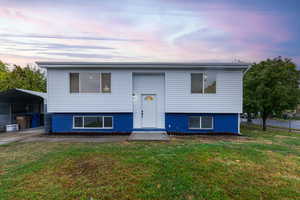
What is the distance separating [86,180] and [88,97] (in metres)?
6.01

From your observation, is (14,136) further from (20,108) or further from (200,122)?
(200,122)

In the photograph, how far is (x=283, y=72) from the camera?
35.7 feet

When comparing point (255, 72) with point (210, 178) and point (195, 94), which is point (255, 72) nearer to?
point (195, 94)

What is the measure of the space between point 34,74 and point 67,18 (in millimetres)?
16872

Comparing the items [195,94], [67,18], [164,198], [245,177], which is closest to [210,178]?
[245,177]

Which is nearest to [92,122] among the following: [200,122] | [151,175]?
[151,175]

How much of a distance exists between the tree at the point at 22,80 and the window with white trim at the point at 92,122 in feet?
57.2

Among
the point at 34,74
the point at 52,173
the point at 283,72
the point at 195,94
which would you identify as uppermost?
the point at 34,74

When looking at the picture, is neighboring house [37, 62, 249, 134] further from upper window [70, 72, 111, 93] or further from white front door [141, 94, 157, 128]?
white front door [141, 94, 157, 128]

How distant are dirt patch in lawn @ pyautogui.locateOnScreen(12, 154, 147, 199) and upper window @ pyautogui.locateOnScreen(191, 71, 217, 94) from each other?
20.2 feet

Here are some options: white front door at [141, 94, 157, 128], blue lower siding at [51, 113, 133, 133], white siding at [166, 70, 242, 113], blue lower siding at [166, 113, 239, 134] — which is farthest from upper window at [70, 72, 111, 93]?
blue lower siding at [166, 113, 239, 134]

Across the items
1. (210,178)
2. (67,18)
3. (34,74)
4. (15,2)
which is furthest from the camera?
(34,74)

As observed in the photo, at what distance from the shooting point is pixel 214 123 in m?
8.48

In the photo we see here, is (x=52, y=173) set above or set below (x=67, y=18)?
below
